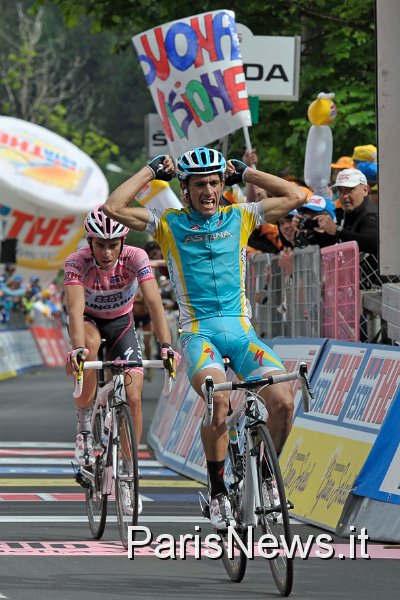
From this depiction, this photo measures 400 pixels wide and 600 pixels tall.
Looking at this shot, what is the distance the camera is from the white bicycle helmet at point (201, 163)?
30.4 feet

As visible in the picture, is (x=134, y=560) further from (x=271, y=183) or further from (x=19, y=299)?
(x=19, y=299)

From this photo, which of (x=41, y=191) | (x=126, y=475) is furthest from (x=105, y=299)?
(x=41, y=191)

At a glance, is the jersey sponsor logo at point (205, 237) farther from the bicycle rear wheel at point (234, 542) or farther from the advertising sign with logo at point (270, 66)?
the advertising sign with logo at point (270, 66)

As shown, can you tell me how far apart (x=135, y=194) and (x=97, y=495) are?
2.22 meters

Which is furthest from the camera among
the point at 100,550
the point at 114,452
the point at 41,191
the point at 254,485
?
the point at 41,191

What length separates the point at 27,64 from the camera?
68.8m

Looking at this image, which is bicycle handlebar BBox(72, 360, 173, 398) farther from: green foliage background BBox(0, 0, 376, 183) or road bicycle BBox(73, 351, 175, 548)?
green foliage background BBox(0, 0, 376, 183)

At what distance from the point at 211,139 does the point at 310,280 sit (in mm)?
3190

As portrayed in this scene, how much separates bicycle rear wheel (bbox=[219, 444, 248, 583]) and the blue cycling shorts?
0.44 meters

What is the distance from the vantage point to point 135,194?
9.54 metres

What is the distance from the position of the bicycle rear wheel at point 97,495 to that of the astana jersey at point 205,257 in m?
1.69

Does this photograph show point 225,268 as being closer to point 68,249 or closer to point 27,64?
point 68,249

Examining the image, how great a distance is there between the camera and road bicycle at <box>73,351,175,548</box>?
1009 centimetres

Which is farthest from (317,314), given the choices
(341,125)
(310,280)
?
(341,125)
